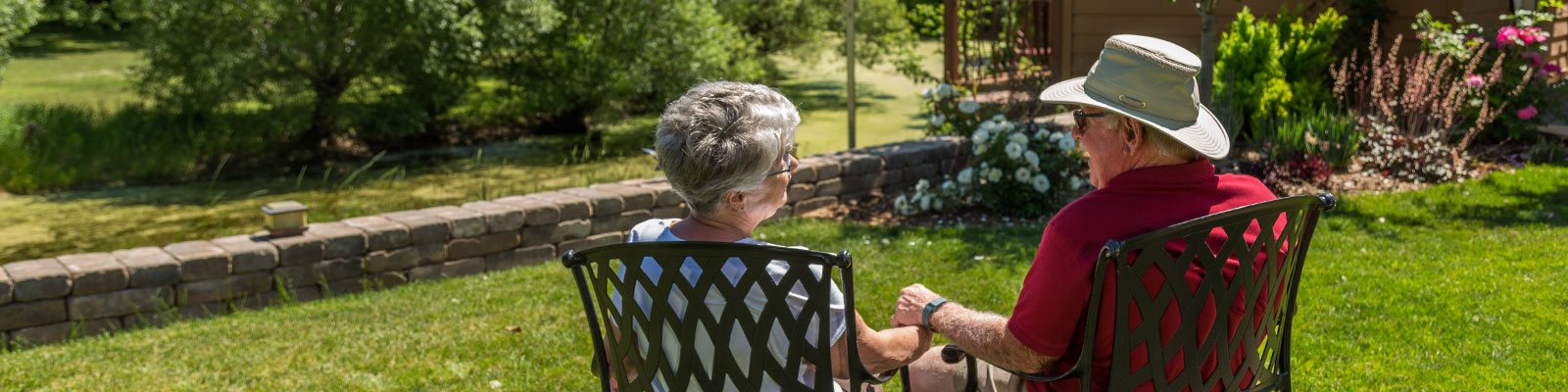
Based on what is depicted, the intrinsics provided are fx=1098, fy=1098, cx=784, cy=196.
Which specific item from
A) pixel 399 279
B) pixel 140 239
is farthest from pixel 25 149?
pixel 399 279

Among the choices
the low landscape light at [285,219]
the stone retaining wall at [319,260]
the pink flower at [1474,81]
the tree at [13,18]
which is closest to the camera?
the stone retaining wall at [319,260]

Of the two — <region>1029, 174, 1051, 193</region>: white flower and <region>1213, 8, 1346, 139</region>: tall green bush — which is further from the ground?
<region>1213, 8, 1346, 139</region>: tall green bush

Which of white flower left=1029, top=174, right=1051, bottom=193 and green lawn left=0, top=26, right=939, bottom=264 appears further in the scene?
green lawn left=0, top=26, right=939, bottom=264

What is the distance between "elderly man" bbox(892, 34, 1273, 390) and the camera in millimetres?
1744

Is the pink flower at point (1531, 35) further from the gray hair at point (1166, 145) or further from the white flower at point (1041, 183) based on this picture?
the gray hair at point (1166, 145)

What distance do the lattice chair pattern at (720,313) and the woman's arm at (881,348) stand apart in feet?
0.19

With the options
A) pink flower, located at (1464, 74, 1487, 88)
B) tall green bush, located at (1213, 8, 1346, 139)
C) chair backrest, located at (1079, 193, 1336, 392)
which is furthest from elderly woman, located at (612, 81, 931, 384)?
pink flower, located at (1464, 74, 1487, 88)

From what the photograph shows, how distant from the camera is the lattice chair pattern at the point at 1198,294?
1.65 m

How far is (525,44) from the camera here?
11.1 metres

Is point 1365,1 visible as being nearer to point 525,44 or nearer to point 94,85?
point 525,44

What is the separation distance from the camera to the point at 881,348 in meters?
1.86

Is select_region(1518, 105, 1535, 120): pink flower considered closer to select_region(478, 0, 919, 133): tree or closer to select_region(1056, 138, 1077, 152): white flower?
select_region(1056, 138, 1077, 152): white flower

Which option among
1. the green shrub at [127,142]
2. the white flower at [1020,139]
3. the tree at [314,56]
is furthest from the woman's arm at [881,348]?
the green shrub at [127,142]

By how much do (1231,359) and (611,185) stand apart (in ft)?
14.1
